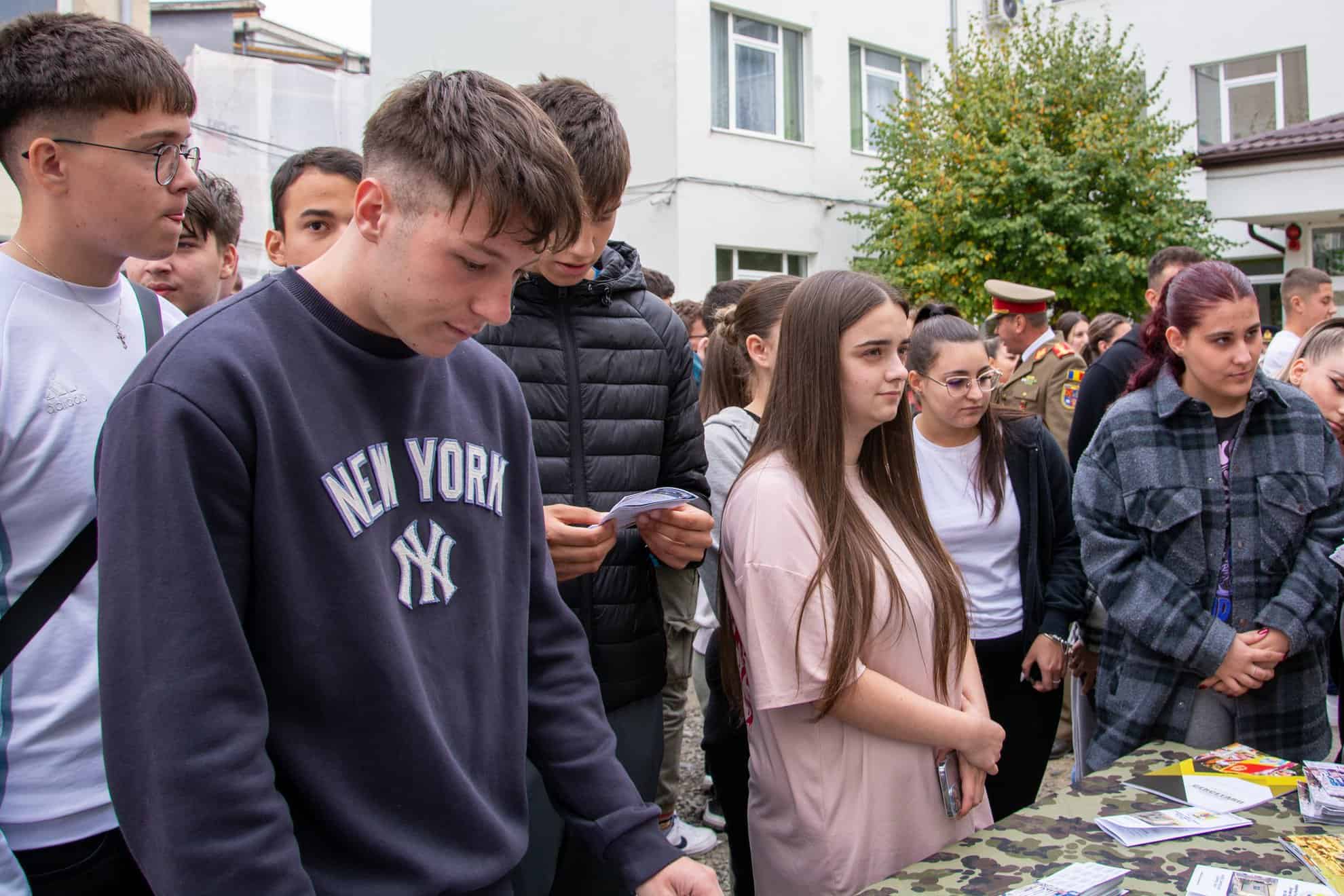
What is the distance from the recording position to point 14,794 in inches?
58.9

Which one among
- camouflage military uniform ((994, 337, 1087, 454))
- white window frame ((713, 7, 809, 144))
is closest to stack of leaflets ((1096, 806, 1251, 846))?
camouflage military uniform ((994, 337, 1087, 454))

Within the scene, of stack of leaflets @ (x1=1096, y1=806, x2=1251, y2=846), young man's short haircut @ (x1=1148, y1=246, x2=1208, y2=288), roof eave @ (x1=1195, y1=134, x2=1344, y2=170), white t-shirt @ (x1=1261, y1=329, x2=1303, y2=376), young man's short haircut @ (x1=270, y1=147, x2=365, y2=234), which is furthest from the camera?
roof eave @ (x1=1195, y1=134, x2=1344, y2=170)

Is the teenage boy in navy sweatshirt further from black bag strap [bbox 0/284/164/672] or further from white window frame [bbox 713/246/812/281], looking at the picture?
white window frame [bbox 713/246/812/281]

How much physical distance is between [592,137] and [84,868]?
1.54 metres

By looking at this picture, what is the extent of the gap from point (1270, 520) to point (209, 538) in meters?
2.78

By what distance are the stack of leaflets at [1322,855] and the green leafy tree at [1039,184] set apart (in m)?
11.5

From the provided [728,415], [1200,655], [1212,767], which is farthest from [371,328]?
[1200,655]

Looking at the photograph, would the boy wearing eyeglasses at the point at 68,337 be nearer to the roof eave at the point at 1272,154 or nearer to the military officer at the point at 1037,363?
the military officer at the point at 1037,363

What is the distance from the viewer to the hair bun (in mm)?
3359

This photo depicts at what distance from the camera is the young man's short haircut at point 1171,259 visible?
5526 mm

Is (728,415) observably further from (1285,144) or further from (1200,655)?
(1285,144)

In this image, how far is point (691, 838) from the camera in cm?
391

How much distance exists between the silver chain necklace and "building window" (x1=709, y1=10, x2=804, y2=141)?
1258 cm

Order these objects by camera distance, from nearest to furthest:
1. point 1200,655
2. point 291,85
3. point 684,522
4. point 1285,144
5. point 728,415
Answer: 1. point 684,522
2. point 1200,655
3. point 728,415
4. point 1285,144
5. point 291,85
